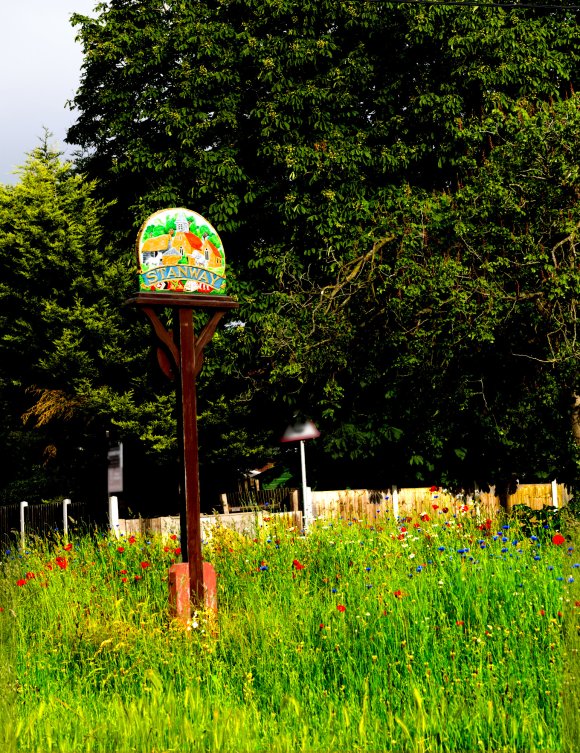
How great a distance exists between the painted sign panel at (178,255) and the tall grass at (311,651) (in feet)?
9.41

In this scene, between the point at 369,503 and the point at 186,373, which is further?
the point at 369,503

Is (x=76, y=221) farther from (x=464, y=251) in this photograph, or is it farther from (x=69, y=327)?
(x=464, y=251)

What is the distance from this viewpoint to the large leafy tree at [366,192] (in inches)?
749

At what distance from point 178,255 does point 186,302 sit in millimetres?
489

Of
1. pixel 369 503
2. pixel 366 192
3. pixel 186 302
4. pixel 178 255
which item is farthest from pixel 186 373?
pixel 366 192

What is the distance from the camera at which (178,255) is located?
9.75 meters

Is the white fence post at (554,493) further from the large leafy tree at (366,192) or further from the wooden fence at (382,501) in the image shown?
the large leafy tree at (366,192)

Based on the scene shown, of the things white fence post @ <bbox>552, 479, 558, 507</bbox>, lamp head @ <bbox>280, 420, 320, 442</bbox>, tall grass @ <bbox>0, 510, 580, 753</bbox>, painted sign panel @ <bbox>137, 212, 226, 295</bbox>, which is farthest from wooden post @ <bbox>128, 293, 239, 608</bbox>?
white fence post @ <bbox>552, 479, 558, 507</bbox>

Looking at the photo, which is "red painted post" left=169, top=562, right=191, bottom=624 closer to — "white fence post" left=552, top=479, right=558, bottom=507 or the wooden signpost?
the wooden signpost

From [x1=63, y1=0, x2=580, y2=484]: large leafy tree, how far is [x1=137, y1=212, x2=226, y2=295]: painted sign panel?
8.79 metres

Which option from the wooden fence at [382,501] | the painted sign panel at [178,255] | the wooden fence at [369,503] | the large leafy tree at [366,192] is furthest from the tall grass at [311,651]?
the wooden fence at [382,501]

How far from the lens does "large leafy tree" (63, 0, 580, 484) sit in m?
19.0

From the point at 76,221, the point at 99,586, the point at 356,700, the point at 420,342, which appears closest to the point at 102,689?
the point at 356,700

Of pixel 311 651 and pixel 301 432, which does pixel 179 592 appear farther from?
pixel 301 432
